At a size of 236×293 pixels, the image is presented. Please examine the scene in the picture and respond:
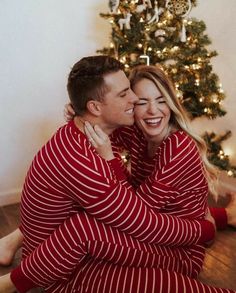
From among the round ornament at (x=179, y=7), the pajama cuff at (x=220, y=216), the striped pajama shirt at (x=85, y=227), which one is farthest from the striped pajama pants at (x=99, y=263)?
the round ornament at (x=179, y=7)

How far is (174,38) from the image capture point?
213 cm

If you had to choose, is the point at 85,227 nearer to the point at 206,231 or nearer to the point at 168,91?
the point at 206,231

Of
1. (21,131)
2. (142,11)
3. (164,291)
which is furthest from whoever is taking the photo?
(21,131)

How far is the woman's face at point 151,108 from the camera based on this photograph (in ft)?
4.74

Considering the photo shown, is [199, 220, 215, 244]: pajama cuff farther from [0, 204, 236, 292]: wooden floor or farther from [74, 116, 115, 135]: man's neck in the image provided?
[74, 116, 115, 135]: man's neck

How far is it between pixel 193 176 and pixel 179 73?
0.94 meters

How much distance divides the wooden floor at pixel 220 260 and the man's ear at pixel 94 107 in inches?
33.1

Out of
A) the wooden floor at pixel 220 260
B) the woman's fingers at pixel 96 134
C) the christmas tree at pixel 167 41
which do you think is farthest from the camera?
the christmas tree at pixel 167 41

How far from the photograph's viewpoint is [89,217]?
4.01 ft

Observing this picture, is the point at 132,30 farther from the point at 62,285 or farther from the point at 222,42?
the point at 62,285

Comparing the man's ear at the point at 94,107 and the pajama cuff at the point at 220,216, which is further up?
the man's ear at the point at 94,107

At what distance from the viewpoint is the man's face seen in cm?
129

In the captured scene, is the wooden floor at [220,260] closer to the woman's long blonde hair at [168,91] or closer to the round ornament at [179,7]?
the woman's long blonde hair at [168,91]

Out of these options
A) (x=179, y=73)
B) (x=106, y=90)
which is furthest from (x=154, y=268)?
(x=179, y=73)
